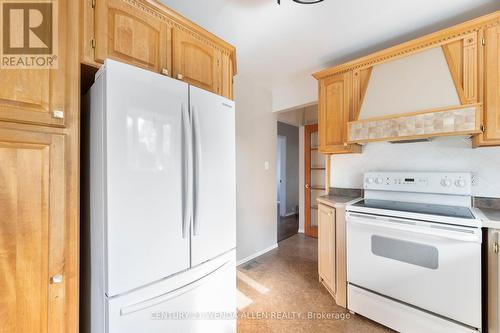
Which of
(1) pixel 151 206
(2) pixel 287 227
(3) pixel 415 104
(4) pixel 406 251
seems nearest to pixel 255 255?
(2) pixel 287 227

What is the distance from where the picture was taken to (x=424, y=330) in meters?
1.60

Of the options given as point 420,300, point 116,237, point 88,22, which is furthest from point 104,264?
point 420,300

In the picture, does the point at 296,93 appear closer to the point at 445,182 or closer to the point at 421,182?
the point at 421,182

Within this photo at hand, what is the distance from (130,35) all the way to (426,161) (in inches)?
105

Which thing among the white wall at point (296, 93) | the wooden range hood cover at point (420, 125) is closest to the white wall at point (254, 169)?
the white wall at point (296, 93)

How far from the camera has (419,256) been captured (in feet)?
5.31

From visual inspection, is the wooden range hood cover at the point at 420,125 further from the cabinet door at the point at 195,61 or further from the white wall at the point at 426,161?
the cabinet door at the point at 195,61

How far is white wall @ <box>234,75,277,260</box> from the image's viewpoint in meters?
2.93

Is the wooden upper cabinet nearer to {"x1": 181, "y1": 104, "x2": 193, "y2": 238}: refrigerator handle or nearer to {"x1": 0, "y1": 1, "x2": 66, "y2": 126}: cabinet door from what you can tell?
{"x1": 181, "y1": 104, "x2": 193, "y2": 238}: refrigerator handle

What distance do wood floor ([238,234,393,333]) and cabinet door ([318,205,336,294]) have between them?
0.17 metres

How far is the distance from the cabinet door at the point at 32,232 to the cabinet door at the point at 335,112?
2.31 metres

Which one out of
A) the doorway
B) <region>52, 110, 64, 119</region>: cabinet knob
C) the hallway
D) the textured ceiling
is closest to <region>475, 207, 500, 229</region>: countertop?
the textured ceiling

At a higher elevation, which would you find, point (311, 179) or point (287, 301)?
point (311, 179)

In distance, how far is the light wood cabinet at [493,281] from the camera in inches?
53.9
